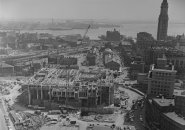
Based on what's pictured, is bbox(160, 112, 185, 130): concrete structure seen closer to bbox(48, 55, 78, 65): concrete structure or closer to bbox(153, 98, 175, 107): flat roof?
bbox(153, 98, 175, 107): flat roof

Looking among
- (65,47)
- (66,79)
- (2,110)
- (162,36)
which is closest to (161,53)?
(66,79)

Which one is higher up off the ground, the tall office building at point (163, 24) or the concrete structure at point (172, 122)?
the tall office building at point (163, 24)

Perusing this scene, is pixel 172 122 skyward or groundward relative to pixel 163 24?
groundward

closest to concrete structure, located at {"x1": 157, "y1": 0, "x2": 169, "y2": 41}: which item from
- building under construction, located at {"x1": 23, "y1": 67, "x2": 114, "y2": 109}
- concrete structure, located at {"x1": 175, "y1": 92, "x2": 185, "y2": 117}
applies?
building under construction, located at {"x1": 23, "y1": 67, "x2": 114, "y2": 109}

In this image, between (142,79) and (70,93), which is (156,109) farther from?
(142,79)

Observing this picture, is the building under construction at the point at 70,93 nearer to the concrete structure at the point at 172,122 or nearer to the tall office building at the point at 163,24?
the concrete structure at the point at 172,122

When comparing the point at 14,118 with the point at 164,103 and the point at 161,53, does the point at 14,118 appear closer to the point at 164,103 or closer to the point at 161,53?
the point at 164,103

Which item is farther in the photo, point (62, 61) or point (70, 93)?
point (62, 61)

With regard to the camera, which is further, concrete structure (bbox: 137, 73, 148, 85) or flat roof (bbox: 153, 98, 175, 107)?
concrete structure (bbox: 137, 73, 148, 85)

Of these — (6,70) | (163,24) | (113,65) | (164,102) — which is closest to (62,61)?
(113,65)

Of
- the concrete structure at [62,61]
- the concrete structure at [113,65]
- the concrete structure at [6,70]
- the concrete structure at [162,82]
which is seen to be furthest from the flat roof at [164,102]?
the concrete structure at [6,70]

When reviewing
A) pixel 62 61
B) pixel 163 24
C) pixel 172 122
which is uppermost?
pixel 163 24
